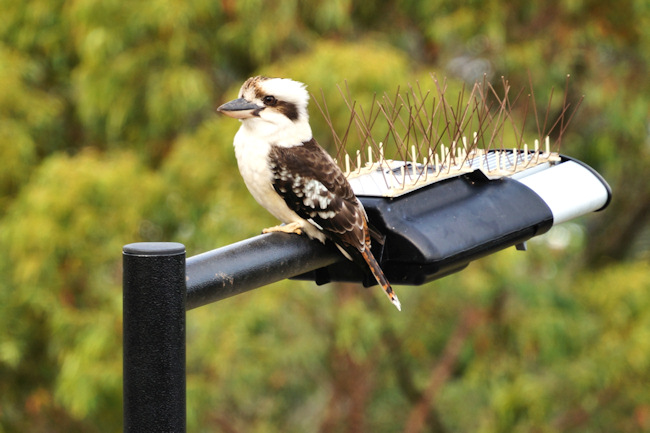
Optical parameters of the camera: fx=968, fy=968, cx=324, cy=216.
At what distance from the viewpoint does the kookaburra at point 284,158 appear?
193cm

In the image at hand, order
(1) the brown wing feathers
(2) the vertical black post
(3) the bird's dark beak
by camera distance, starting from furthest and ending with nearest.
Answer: (3) the bird's dark beak < (1) the brown wing feathers < (2) the vertical black post

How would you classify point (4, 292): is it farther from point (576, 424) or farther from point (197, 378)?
point (576, 424)

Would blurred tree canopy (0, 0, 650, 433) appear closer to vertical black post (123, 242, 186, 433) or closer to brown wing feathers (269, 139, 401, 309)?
brown wing feathers (269, 139, 401, 309)

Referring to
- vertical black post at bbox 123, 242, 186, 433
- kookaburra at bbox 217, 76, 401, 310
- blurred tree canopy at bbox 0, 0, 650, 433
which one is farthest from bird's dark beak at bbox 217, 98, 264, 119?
blurred tree canopy at bbox 0, 0, 650, 433

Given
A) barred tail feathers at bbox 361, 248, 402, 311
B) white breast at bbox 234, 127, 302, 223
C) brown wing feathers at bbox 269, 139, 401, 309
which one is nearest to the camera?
barred tail feathers at bbox 361, 248, 402, 311

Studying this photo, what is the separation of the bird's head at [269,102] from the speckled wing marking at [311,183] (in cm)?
6

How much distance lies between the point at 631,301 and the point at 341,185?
4.05 meters

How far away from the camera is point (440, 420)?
638cm

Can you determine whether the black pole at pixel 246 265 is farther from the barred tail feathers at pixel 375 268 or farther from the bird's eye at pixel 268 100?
the bird's eye at pixel 268 100

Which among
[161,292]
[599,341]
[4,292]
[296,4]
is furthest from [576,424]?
[161,292]

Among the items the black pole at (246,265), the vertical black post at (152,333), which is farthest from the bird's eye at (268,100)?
the vertical black post at (152,333)

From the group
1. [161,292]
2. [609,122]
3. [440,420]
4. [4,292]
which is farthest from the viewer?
[440,420]

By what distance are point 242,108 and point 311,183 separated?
0.68 feet

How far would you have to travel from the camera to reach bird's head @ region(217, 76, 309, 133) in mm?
1968
